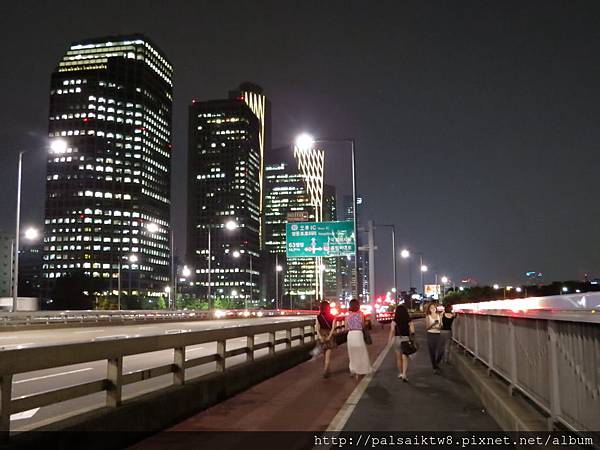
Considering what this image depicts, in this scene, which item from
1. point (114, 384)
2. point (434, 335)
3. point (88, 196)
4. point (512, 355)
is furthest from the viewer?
point (88, 196)

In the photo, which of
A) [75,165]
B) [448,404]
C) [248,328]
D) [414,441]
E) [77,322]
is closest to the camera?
[414,441]

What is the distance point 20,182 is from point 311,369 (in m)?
Result: 28.6

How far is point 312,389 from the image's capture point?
13.5 meters

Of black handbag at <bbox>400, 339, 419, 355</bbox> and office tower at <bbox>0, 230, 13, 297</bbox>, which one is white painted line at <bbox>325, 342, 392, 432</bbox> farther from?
office tower at <bbox>0, 230, 13, 297</bbox>

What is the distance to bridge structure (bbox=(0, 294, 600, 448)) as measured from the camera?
584cm

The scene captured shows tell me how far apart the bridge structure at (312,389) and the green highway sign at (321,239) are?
71.2 feet

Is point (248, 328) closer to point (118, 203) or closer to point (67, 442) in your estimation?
point (67, 442)

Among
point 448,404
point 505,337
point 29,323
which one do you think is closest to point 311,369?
point 448,404

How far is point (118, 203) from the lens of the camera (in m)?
195

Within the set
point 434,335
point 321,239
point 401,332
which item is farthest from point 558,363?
point 321,239

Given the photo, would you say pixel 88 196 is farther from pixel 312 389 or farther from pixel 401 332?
pixel 312 389

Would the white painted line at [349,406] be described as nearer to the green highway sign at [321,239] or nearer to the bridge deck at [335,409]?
the bridge deck at [335,409]

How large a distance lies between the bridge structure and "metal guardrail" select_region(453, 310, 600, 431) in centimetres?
1

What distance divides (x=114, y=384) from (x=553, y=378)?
15.6 ft
